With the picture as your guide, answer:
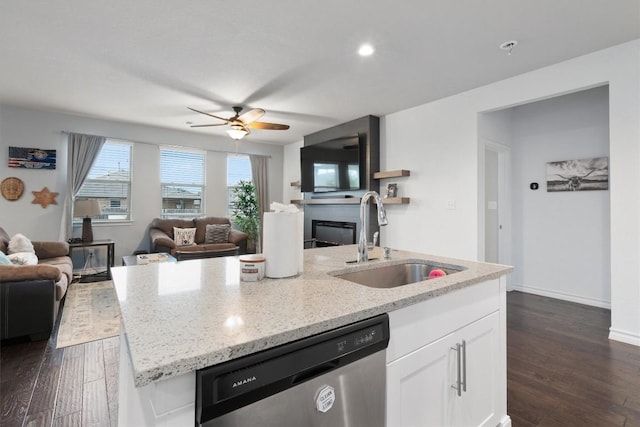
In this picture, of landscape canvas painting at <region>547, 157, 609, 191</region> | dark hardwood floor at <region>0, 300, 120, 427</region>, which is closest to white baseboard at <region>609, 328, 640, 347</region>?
landscape canvas painting at <region>547, 157, 609, 191</region>

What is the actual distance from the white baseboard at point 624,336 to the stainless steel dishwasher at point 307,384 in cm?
295

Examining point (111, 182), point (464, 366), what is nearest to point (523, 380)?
point (464, 366)

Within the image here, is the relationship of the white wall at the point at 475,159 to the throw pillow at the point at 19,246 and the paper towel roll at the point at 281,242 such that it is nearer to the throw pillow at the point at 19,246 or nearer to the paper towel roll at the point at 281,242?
the paper towel roll at the point at 281,242

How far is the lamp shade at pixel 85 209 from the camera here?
463 cm

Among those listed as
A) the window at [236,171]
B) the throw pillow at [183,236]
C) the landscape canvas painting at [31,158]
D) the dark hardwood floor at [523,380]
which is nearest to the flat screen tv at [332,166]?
the window at [236,171]

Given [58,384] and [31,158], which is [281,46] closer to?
[58,384]

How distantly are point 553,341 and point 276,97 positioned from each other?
12.8 feet

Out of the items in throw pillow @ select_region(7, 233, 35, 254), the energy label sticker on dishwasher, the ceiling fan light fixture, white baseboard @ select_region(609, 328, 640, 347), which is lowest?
white baseboard @ select_region(609, 328, 640, 347)

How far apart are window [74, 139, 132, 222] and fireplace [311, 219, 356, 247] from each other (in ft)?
11.1

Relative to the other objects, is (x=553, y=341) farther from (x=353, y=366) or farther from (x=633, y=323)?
(x=353, y=366)

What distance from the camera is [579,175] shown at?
374 centimetres

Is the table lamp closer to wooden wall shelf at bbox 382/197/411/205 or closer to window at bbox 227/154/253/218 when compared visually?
window at bbox 227/154/253/218

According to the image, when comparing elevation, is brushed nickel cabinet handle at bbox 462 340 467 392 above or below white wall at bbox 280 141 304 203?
below

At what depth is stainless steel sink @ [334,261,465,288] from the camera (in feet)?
5.32
